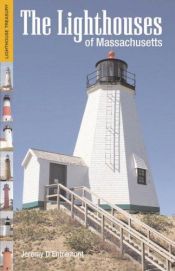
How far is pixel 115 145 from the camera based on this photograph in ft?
79.5

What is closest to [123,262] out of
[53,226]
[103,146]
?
[53,226]

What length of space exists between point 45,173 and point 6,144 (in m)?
7.66

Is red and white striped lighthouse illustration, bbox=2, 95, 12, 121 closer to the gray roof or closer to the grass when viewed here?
the grass

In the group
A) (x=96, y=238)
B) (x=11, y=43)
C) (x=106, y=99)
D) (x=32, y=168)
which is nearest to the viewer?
(x=11, y=43)

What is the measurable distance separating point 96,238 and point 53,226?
1.84m

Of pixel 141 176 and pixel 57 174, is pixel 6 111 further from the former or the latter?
pixel 141 176

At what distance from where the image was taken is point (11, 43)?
48.3 ft

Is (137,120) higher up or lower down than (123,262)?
higher up

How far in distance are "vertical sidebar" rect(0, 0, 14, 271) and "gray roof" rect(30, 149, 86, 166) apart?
294 inches

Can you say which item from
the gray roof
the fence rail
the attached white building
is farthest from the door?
the fence rail

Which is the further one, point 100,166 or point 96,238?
point 100,166

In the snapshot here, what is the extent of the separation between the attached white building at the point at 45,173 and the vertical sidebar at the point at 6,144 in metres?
6.85

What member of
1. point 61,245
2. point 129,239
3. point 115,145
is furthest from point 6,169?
point 115,145

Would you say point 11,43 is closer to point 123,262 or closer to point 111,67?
point 123,262
